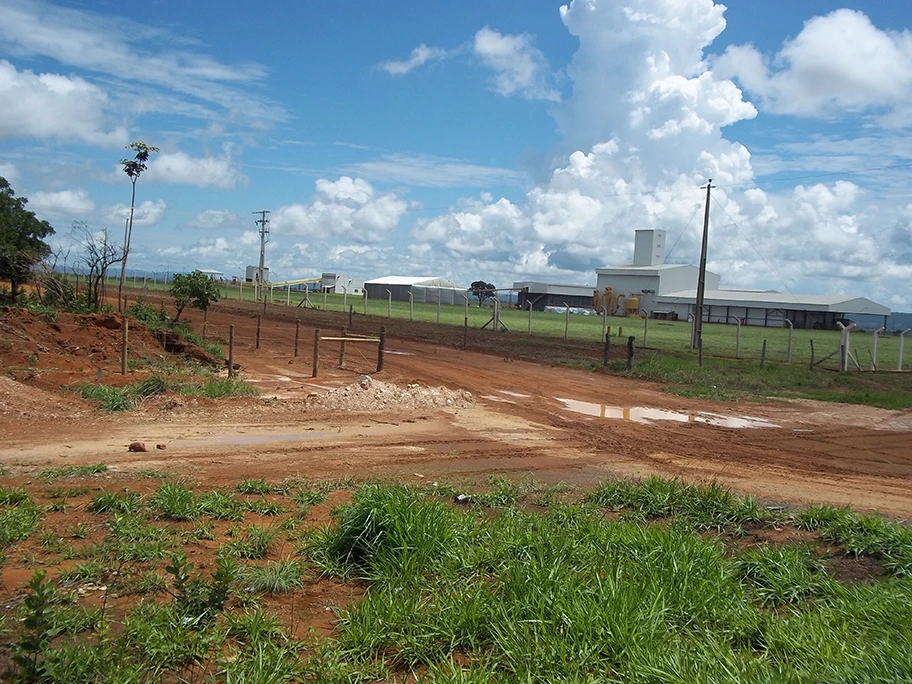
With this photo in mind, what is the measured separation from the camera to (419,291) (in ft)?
326

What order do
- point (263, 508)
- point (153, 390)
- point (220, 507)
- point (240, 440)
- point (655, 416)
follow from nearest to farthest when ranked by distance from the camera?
point (220, 507)
point (263, 508)
point (240, 440)
point (153, 390)
point (655, 416)

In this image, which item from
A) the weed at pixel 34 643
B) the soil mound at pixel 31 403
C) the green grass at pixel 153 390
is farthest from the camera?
the green grass at pixel 153 390

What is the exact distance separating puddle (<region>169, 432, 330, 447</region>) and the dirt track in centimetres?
3

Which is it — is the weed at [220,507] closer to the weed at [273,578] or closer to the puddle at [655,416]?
the weed at [273,578]

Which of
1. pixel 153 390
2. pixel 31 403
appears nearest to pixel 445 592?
pixel 31 403

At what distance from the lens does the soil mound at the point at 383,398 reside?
15.8 m

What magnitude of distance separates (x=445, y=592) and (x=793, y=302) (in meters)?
71.9

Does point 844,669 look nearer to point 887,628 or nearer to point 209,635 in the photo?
point 887,628

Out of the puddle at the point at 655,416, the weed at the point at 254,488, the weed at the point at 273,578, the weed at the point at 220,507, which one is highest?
the weed at the point at 273,578

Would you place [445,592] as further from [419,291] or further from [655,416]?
[419,291]

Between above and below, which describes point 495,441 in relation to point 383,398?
below

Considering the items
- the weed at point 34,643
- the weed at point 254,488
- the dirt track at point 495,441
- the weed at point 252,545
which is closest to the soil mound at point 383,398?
the dirt track at point 495,441

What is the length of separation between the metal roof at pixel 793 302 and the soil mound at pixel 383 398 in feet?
184

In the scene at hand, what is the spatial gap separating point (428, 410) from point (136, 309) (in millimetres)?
13696
